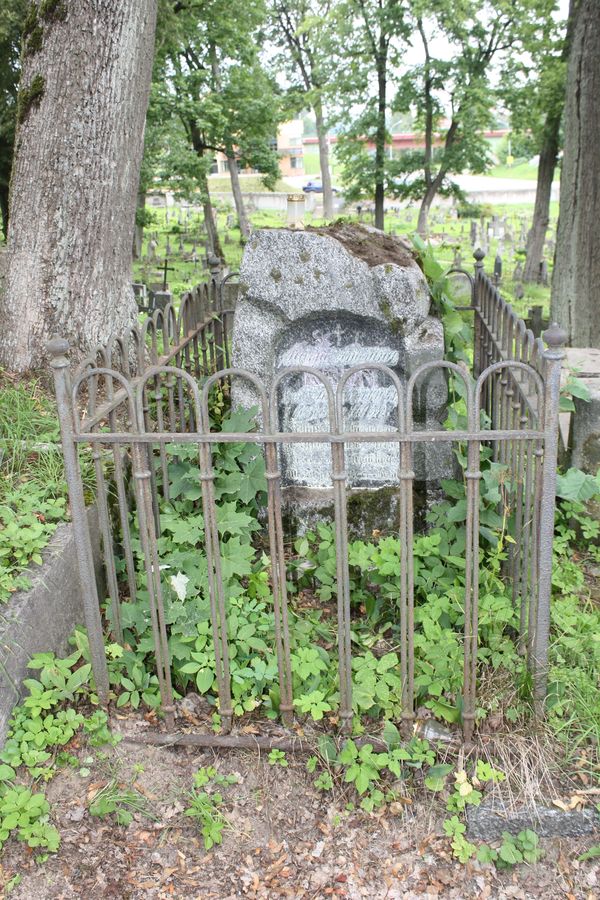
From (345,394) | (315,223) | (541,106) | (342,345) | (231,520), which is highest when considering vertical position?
(541,106)

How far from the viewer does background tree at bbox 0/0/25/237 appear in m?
9.18

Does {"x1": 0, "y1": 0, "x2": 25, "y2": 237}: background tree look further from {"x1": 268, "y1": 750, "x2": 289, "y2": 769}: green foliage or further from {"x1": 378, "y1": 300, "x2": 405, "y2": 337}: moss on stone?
{"x1": 268, "y1": 750, "x2": 289, "y2": 769}: green foliage

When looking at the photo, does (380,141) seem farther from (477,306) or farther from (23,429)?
(23,429)

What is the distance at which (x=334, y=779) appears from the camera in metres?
2.67

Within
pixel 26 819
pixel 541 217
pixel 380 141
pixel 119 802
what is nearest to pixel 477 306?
pixel 119 802

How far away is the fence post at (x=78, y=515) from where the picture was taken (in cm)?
245

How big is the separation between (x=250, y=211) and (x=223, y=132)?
1487cm

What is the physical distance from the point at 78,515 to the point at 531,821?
73.6 inches

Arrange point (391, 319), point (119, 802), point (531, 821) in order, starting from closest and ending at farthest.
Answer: point (531, 821)
point (119, 802)
point (391, 319)

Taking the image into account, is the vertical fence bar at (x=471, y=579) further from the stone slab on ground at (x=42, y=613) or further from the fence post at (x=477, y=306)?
the fence post at (x=477, y=306)

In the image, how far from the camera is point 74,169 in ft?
13.9

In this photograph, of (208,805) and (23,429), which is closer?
(208,805)

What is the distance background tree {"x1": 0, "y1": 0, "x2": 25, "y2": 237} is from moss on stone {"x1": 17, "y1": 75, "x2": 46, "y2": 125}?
17.5 ft

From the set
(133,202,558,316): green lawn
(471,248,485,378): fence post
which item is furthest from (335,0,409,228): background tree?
(471,248,485,378): fence post
